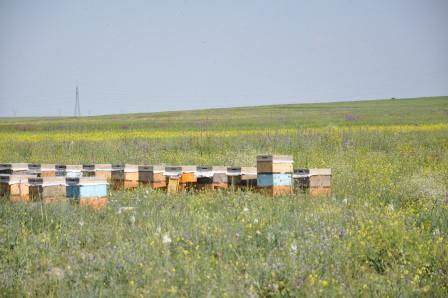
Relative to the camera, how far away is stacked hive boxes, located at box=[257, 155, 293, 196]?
1154 centimetres

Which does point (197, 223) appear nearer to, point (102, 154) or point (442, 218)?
point (442, 218)

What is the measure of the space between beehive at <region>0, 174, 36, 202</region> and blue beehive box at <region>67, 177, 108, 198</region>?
0.80m

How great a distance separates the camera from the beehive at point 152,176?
12.5 m

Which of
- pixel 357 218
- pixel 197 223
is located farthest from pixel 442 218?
pixel 197 223

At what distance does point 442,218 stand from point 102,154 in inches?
570

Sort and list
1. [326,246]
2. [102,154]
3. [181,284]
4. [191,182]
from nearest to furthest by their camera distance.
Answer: [181,284] < [326,246] < [191,182] < [102,154]

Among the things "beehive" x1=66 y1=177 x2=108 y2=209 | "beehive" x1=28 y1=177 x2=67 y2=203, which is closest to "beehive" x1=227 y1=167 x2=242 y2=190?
"beehive" x1=66 y1=177 x2=108 y2=209

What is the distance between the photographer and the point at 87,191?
1008 cm

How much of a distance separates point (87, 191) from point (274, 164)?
3.36 meters

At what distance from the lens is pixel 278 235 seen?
8.24 m

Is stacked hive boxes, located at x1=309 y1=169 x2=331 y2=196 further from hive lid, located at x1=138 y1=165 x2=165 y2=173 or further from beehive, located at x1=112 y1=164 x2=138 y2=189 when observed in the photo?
beehive, located at x1=112 y1=164 x2=138 y2=189

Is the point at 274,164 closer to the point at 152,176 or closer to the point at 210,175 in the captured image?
the point at 210,175

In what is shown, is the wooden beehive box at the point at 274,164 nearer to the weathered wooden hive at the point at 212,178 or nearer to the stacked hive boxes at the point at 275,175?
the stacked hive boxes at the point at 275,175

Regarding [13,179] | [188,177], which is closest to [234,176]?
[188,177]
